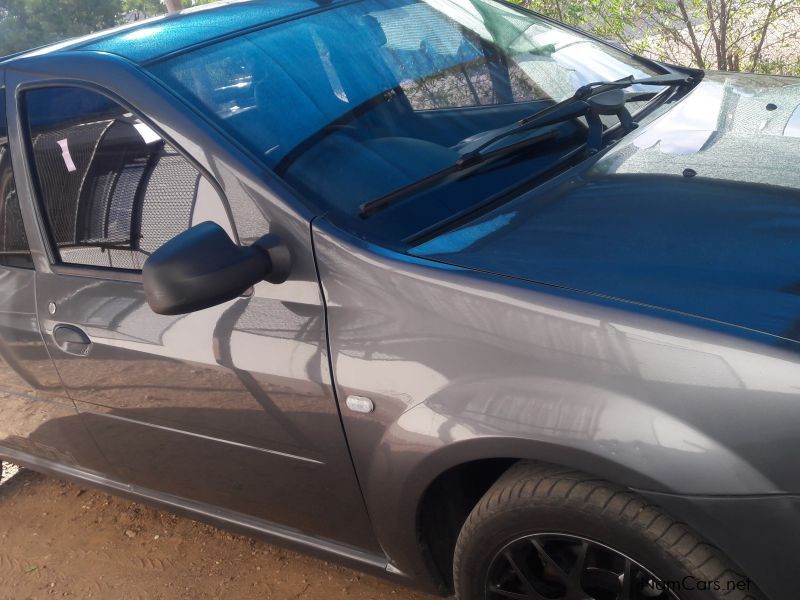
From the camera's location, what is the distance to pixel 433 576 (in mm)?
2189

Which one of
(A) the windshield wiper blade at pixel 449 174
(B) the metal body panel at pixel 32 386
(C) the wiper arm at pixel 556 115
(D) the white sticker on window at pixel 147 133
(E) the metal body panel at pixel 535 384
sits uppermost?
(D) the white sticker on window at pixel 147 133

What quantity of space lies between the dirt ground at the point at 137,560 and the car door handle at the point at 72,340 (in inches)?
36.8

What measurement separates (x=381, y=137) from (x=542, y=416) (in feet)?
3.14

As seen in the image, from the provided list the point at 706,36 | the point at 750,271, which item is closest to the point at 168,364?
the point at 750,271

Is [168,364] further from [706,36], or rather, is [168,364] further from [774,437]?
[706,36]

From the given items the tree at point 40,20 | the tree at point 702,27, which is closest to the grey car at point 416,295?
the tree at point 702,27

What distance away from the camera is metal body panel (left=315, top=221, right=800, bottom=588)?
155 centimetres

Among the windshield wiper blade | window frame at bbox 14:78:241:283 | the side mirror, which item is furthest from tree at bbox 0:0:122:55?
the side mirror

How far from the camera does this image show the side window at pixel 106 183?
2.30m

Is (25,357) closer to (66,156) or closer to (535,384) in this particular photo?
(66,156)

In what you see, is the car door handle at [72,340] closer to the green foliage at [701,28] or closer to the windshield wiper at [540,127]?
the windshield wiper at [540,127]

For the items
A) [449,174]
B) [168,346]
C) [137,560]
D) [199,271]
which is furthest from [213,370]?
[137,560]

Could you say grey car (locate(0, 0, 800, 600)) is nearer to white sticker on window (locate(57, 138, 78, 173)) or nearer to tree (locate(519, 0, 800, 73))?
white sticker on window (locate(57, 138, 78, 173))

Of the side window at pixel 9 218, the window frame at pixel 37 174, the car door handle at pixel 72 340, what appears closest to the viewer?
the window frame at pixel 37 174
